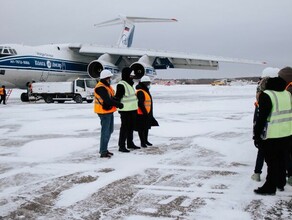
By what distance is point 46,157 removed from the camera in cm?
658

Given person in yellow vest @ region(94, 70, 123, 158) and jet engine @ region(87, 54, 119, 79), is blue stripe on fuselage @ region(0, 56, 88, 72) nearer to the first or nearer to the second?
jet engine @ region(87, 54, 119, 79)

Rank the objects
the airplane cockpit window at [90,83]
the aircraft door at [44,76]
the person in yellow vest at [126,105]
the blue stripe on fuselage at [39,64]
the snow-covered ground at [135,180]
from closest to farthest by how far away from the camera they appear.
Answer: the snow-covered ground at [135,180], the person in yellow vest at [126,105], the blue stripe on fuselage at [39,64], the airplane cockpit window at [90,83], the aircraft door at [44,76]

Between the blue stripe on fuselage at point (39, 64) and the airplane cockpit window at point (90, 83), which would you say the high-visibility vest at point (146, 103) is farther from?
the blue stripe on fuselage at point (39, 64)

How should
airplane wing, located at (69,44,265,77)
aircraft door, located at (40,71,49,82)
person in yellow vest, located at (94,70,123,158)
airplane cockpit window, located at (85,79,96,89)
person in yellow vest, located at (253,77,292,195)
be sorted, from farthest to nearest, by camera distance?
airplane wing, located at (69,44,265,77) → aircraft door, located at (40,71,49,82) → airplane cockpit window, located at (85,79,96,89) → person in yellow vest, located at (94,70,123,158) → person in yellow vest, located at (253,77,292,195)

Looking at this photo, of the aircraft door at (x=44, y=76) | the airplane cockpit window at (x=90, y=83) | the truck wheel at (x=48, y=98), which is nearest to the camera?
the airplane cockpit window at (x=90, y=83)

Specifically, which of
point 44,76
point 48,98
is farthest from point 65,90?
point 44,76

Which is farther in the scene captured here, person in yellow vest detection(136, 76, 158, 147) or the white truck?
the white truck

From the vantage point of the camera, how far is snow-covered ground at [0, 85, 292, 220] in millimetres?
3764

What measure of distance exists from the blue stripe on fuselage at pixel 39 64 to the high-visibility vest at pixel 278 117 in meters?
18.4

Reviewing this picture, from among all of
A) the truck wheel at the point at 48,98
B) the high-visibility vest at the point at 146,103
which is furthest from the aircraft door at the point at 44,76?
the high-visibility vest at the point at 146,103

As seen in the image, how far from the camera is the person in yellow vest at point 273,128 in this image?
4273 mm

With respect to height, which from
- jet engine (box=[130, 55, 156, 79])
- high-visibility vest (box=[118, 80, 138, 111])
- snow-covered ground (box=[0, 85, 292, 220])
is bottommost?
snow-covered ground (box=[0, 85, 292, 220])

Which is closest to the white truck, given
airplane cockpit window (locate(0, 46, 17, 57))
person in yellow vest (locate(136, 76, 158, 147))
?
airplane cockpit window (locate(0, 46, 17, 57))

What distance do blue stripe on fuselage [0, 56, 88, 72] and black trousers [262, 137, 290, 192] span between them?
18451 millimetres
